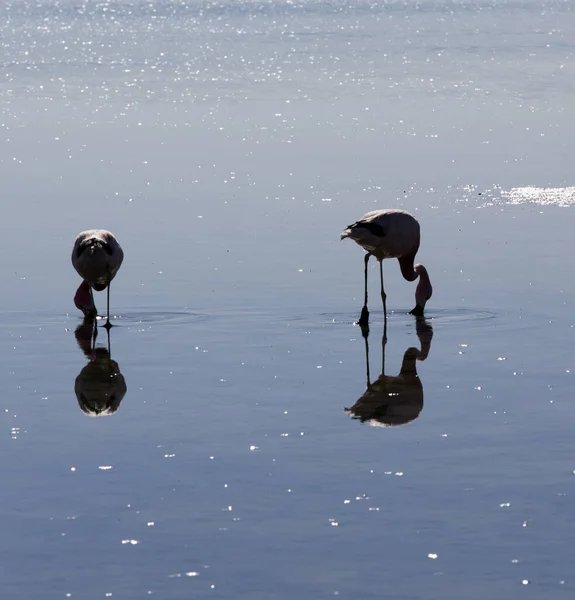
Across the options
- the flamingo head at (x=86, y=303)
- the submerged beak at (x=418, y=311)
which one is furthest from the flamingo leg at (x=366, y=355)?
the flamingo head at (x=86, y=303)

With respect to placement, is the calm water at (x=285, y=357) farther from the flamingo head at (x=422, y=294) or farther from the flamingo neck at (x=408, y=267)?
the flamingo neck at (x=408, y=267)

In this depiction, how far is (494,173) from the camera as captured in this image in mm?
20000

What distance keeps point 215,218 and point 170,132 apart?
759 centimetres

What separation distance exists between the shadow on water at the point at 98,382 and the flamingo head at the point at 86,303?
55 centimetres

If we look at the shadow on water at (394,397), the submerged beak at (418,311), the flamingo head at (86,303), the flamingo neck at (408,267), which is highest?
the flamingo neck at (408,267)

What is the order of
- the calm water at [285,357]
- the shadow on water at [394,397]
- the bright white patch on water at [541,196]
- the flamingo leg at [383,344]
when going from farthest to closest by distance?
the bright white patch on water at [541,196], the flamingo leg at [383,344], the shadow on water at [394,397], the calm water at [285,357]

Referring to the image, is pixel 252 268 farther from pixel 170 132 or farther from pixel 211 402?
pixel 170 132

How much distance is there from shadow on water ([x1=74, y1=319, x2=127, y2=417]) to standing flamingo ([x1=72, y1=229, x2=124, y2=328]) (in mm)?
618

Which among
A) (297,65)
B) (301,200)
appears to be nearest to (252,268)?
(301,200)

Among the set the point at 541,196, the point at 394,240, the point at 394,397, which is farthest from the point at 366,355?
the point at 541,196

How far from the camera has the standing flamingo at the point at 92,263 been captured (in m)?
12.8

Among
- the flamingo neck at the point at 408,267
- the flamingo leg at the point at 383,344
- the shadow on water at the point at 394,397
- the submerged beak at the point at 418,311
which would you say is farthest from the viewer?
the flamingo neck at the point at 408,267

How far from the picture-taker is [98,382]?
10.8 m

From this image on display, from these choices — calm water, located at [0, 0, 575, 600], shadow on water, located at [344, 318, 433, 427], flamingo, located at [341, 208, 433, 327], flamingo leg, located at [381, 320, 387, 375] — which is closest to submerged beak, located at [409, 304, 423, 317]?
flamingo, located at [341, 208, 433, 327]
